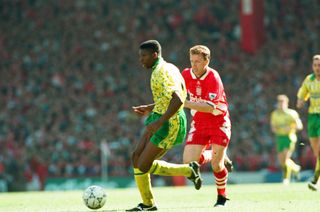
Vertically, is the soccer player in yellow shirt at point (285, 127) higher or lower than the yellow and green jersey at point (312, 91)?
lower

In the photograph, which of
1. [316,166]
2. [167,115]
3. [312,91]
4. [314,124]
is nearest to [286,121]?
[314,124]

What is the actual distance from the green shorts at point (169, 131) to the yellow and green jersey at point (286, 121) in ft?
38.6

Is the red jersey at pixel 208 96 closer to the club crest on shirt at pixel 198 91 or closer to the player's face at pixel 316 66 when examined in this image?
the club crest on shirt at pixel 198 91

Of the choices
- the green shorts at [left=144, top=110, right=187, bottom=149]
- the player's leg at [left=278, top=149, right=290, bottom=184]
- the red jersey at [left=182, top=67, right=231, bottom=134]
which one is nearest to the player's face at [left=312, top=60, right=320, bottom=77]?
the red jersey at [left=182, top=67, right=231, bottom=134]

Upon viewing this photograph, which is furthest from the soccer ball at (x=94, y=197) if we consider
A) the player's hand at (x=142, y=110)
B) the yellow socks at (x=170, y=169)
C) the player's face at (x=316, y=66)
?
the player's face at (x=316, y=66)

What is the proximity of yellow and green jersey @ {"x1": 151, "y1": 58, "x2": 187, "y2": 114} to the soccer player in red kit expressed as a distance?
0.94 m

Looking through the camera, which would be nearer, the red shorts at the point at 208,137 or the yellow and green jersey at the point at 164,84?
the yellow and green jersey at the point at 164,84

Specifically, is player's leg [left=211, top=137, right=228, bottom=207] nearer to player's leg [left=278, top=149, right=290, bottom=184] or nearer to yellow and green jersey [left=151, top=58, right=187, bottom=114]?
yellow and green jersey [left=151, top=58, right=187, bottom=114]

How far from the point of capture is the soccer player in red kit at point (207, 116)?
466 inches

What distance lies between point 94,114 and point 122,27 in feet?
18.3

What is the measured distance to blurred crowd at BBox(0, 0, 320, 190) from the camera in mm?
29062

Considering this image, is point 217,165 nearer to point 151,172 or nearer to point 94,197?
point 151,172

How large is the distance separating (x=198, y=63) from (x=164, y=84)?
1.42 metres

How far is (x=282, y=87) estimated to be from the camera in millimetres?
31891
